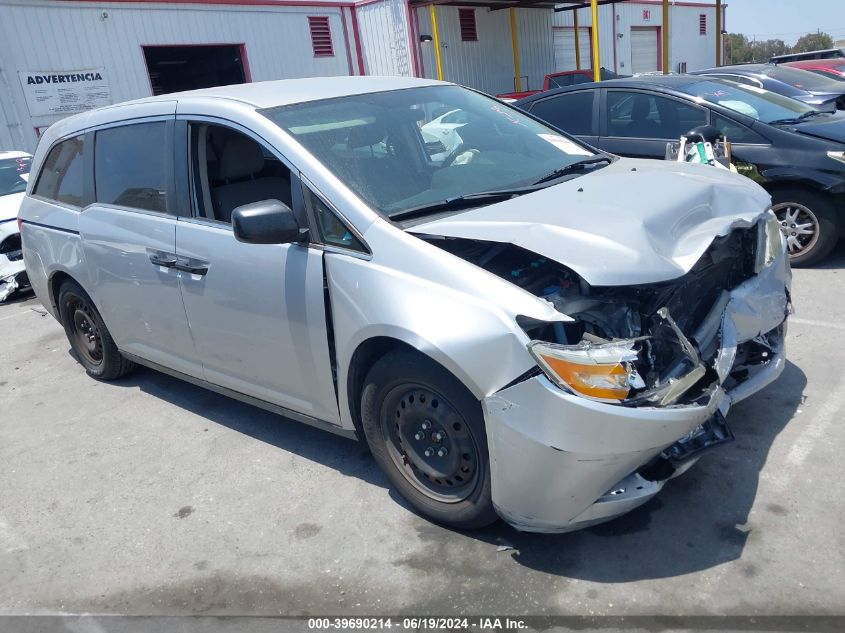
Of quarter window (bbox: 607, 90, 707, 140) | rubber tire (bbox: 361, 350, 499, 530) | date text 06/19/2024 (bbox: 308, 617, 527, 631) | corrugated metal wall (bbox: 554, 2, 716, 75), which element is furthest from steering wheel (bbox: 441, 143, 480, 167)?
corrugated metal wall (bbox: 554, 2, 716, 75)

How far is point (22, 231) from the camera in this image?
539 centimetres

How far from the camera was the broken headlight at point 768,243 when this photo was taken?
139 inches

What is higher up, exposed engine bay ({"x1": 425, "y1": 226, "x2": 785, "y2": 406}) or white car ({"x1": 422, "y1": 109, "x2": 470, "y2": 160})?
white car ({"x1": 422, "y1": 109, "x2": 470, "y2": 160})

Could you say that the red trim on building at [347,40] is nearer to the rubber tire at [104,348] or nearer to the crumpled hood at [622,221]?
the rubber tire at [104,348]

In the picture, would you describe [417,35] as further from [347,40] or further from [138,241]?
[138,241]

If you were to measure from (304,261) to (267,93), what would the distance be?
1090 millimetres

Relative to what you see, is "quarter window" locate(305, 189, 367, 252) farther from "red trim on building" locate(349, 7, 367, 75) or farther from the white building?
"red trim on building" locate(349, 7, 367, 75)

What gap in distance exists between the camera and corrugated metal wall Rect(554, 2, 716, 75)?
87.1ft

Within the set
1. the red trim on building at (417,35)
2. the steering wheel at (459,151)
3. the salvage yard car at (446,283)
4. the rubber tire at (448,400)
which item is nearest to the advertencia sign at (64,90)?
the red trim on building at (417,35)

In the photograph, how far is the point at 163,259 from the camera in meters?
3.97

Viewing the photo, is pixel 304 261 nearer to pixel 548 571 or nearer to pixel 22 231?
pixel 548 571

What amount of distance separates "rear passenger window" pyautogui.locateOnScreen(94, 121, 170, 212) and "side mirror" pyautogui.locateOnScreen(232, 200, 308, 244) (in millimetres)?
1084

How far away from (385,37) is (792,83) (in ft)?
38.2

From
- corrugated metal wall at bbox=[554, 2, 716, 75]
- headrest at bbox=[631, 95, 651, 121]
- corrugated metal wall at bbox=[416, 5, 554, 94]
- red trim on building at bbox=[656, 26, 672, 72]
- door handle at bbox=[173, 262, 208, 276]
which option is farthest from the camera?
red trim on building at bbox=[656, 26, 672, 72]
